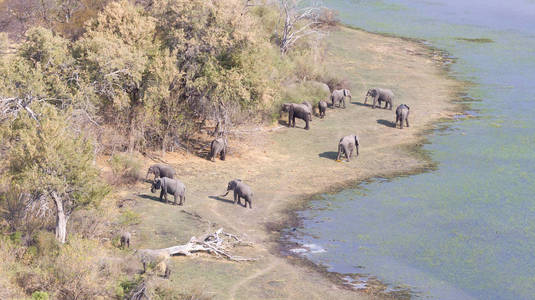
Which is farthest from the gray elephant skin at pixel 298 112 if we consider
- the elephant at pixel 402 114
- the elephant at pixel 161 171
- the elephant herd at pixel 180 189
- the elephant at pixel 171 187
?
the elephant at pixel 171 187

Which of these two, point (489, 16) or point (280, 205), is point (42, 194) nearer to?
point (280, 205)

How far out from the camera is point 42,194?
78.1 feet

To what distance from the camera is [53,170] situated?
23578 millimetres

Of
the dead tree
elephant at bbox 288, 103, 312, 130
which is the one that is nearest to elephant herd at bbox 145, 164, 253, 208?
elephant at bbox 288, 103, 312, 130

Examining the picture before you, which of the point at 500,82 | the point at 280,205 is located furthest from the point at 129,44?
the point at 500,82

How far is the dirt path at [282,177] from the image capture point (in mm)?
24797

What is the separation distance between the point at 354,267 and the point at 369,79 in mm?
34800

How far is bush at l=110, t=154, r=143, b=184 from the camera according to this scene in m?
32.6

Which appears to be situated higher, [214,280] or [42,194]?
[42,194]

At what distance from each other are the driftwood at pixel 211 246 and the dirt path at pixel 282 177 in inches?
14.3

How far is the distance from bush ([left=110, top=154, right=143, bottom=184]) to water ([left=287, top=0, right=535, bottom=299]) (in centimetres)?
803

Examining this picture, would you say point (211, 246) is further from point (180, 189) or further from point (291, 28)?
point (291, 28)

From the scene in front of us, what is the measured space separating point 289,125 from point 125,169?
610 inches

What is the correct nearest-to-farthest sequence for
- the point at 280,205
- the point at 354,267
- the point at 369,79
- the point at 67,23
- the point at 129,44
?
the point at 354,267
the point at 280,205
the point at 129,44
the point at 67,23
the point at 369,79
